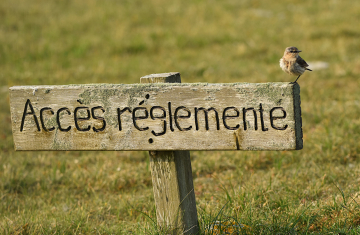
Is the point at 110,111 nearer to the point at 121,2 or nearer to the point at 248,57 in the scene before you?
the point at 248,57

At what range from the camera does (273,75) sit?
31.9 ft

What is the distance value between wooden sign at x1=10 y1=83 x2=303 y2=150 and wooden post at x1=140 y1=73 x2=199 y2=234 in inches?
7.0

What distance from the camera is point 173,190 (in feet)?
10.0

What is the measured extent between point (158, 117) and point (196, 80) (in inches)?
285

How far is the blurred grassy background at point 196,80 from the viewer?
12.5 ft

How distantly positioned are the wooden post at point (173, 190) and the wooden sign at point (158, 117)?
0.59ft

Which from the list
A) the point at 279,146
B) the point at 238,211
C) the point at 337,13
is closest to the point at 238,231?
the point at 238,211

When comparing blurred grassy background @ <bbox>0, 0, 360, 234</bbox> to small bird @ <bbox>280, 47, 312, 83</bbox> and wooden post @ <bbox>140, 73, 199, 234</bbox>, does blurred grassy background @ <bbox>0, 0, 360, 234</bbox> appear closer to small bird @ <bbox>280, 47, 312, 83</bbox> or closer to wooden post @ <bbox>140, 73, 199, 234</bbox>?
wooden post @ <bbox>140, 73, 199, 234</bbox>

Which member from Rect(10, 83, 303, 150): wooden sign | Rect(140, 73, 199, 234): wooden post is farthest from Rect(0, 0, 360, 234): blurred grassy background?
Rect(10, 83, 303, 150): wooden sign

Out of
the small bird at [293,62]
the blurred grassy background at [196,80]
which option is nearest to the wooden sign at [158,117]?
the small bird at [293,62]

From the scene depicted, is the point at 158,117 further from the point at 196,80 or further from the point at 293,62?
the point at 196,80

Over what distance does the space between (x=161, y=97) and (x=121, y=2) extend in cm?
1511

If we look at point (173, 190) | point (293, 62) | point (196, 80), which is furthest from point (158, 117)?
point (196, 80)

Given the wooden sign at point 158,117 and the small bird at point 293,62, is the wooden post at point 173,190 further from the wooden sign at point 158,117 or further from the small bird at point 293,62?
the small bird at point 293,62
